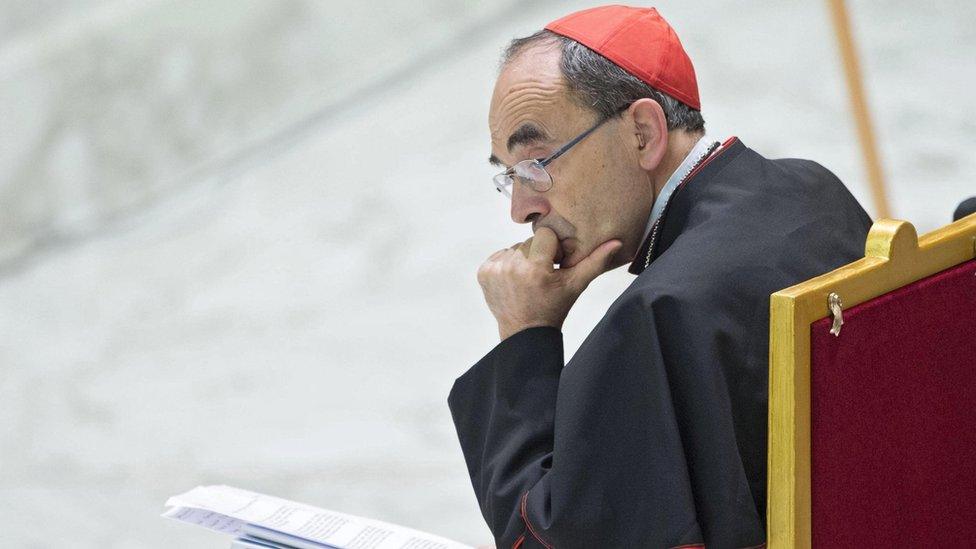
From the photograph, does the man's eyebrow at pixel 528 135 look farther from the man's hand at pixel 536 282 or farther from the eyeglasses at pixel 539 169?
the man's hand at pixel 536 282

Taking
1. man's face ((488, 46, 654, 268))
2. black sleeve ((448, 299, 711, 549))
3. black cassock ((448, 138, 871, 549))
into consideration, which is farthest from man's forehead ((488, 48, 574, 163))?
black sleeve ((448, 299, 711, 549))

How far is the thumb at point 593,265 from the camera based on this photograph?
205cm

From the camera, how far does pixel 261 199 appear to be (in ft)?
20.1

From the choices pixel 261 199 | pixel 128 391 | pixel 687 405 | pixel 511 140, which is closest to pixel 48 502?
pixel 128 391

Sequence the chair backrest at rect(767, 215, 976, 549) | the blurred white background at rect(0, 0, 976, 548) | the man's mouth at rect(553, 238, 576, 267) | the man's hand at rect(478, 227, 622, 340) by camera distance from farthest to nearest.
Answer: the blurred white background at rect(0, 0, 976, 548), the man's mouth at rect(553, 238, 576, 267), the man's hand at rect(478, 227, 622, 340), the chair backrest at rect(767, 215, 976, 549)

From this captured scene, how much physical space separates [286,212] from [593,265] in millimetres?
3984

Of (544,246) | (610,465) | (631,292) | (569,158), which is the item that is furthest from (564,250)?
(610,465)

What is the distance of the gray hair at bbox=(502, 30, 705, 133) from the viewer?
2037 millimetres

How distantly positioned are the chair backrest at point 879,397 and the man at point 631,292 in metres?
0.09

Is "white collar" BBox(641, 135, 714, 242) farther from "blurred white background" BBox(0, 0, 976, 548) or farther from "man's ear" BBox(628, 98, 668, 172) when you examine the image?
"blurred white background" BBox(0, 0, 976, 548)

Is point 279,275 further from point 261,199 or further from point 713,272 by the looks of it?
point 713,272

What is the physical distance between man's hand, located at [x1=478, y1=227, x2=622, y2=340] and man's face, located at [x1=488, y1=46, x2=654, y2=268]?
3cm

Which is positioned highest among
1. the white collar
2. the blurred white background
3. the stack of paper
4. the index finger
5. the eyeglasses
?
the blurred white background

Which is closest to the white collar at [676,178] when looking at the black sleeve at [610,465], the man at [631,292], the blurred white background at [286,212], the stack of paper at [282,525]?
the man at [631,292]
